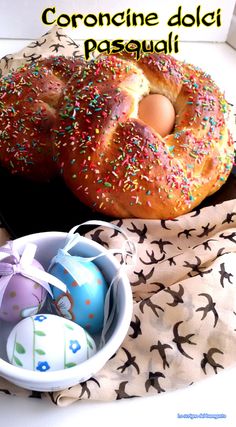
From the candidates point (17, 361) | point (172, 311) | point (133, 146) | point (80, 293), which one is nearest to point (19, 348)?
point (17, 361)

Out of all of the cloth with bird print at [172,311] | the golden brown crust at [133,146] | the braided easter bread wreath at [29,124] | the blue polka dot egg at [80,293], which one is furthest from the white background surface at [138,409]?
the braided easter bread wreath at [29,124]

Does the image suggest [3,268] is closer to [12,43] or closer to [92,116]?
[92,116]

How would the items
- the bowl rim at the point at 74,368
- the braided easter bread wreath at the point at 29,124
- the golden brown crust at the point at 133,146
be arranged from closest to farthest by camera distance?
the bowl rim at the point at 74,368, the golden brown crust at the point at 133,146, the braided easter bread wreath at the point at 29,124

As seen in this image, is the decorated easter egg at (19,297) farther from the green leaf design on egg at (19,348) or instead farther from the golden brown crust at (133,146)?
the golden brown crust at (133,146)

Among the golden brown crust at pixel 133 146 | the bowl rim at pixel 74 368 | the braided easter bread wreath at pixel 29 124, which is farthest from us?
the braided easter bread wreath at pixel 29 124

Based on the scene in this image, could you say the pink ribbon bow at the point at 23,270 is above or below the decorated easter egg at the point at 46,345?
above

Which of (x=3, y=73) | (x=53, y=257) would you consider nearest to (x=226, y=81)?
A: (x=3, y=73)

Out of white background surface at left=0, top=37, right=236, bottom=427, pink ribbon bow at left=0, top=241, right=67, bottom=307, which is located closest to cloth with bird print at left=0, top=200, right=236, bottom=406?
white background surface at left=0, top=37, right=236, bottom=427
